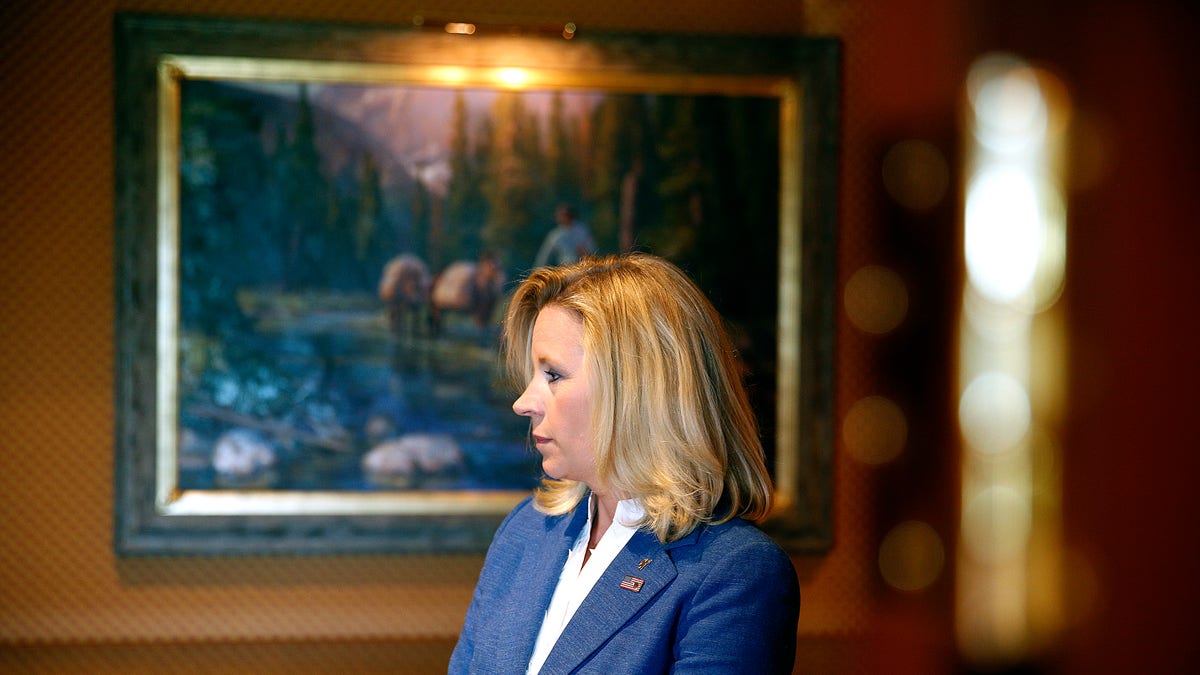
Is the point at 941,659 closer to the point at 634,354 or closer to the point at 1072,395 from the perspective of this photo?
the point at 1072,395

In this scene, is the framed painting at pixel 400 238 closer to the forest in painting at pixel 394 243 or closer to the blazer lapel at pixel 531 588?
the forest in painting at pixel 394 243

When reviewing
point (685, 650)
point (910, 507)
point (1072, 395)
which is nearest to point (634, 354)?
point (685, 650)

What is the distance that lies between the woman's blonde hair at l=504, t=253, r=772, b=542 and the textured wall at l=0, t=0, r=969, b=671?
2.14 m

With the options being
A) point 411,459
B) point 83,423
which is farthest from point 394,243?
point 83,423

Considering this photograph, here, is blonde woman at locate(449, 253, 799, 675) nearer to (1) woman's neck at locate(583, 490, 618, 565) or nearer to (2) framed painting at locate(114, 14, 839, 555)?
(1) woman's neck at locate(583, 490, 618, 565)

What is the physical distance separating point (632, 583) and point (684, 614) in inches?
4.1

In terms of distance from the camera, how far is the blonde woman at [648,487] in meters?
1.84

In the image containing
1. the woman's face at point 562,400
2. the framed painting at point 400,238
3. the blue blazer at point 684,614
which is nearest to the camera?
the blue blazer at point 684,614

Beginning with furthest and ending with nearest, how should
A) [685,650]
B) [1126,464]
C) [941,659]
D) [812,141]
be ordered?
1. [812,141]
2. [941,659]
3. [1126,464]
4. [685,650]

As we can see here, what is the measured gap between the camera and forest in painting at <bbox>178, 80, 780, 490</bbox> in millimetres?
3732

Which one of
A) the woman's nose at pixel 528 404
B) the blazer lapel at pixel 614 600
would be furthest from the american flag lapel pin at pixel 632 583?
the woman's nose at pixel 528 404

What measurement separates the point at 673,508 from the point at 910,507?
2.37 meters

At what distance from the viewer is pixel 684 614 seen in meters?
1.86

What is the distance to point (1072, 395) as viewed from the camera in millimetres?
3078
